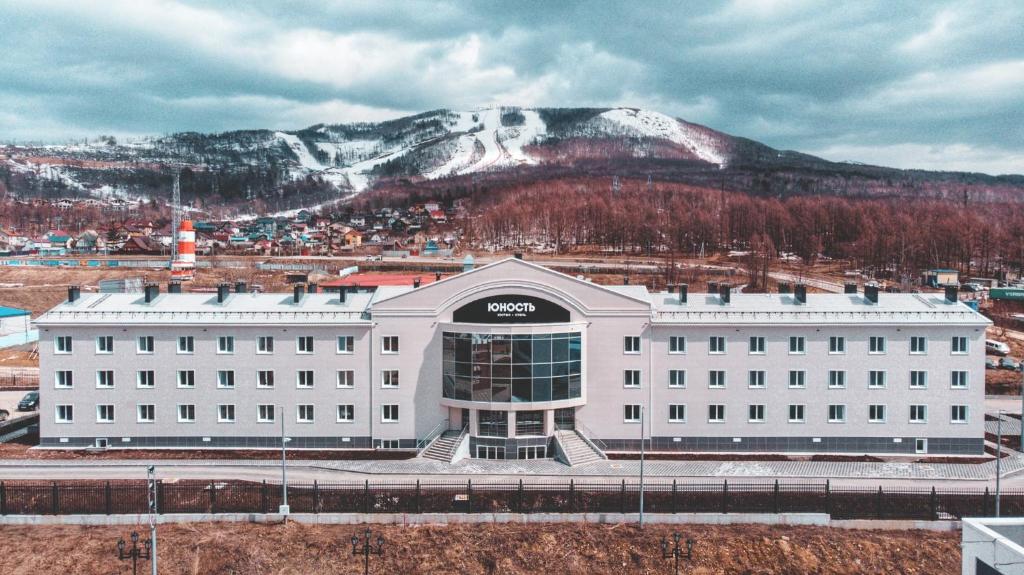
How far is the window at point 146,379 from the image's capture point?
44.1 metres

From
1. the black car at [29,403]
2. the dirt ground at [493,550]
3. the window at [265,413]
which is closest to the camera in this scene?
the dirt ground at [493,550]

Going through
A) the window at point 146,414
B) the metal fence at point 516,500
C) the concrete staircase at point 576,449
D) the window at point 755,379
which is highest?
the window at point 755,379

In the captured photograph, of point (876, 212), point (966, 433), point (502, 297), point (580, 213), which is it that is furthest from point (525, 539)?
point (876, 212)

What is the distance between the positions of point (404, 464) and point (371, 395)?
5.43 meters

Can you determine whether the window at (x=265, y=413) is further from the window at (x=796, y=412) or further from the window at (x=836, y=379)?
the window at (x=836, y=379)

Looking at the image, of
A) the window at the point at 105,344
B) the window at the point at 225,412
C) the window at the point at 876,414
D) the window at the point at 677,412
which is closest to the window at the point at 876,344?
the window at the point at 876,414

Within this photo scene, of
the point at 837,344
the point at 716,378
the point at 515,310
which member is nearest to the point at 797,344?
the point at 837,344

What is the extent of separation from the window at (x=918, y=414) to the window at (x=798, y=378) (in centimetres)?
643

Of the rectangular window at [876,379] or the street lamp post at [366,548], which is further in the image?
the rectangular window at [876,379]

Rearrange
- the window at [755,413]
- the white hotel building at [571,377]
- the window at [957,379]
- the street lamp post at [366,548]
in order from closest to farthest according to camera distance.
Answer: the street lamp post at [366,548] → the window at [957,379] → the white hotel building at [571,377] → the window at [755,413]

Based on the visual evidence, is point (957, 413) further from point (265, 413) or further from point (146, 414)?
point (146, 414)

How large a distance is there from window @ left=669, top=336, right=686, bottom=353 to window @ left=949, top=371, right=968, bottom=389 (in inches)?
613

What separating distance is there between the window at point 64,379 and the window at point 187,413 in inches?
258

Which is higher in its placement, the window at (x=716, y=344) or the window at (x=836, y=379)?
the window at (x=716, y=344)
